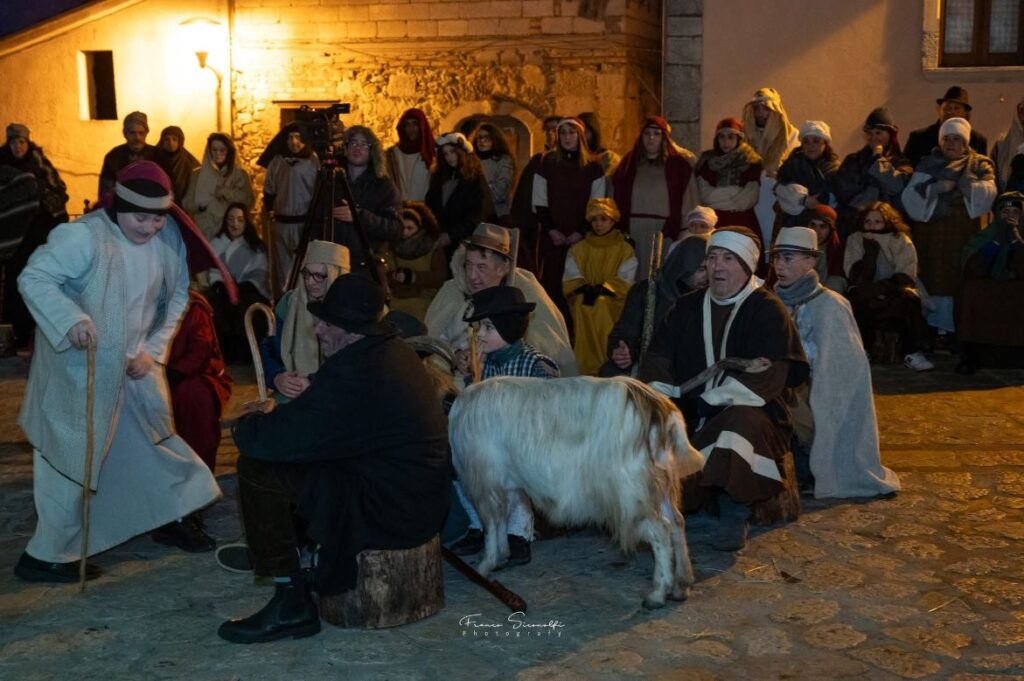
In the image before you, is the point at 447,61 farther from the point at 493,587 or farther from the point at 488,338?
the point at 493,587

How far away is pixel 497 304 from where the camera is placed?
5496 millimetres

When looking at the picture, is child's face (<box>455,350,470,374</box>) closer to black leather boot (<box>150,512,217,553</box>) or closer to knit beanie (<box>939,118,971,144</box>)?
black leather boot (<box>150,512,217,553</box>)

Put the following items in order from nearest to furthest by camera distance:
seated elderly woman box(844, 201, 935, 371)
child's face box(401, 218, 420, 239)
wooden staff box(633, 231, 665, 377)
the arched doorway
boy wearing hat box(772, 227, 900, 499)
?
1. boy wearing hat box(772, 227, 900, 499)
2. wooden staff box(633, 231, 665, 377)
3. child's face box(401, 218, 420, 239)
4. seated elderly woman box(844, 201, 935, 371)
5. the arched doorway

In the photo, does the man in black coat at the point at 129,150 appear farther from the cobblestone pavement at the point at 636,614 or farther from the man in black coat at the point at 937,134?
the man in black coat at the point at 937,134

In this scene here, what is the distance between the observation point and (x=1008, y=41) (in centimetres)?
1325

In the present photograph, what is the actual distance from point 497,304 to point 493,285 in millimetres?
588

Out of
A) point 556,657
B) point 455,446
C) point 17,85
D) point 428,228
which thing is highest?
point 17,85

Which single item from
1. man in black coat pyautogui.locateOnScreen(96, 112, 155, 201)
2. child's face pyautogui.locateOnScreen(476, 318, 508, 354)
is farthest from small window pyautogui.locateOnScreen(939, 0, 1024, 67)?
child's face pyautogui.locateOnScreen(476, 318, 508, 354)

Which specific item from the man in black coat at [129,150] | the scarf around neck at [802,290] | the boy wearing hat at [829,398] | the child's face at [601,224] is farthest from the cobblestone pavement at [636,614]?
the man in black coat at [129,150]

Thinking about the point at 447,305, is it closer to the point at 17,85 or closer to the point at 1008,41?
the point at 1008,41

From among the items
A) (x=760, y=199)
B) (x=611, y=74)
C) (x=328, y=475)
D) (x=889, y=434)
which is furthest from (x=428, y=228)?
(x=611, y=74)

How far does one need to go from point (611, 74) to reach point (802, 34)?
125 inches

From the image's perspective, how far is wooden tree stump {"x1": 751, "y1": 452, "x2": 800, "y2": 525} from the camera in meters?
5.98

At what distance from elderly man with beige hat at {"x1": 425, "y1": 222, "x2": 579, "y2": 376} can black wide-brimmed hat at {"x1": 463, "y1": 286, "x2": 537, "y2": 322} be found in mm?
487
